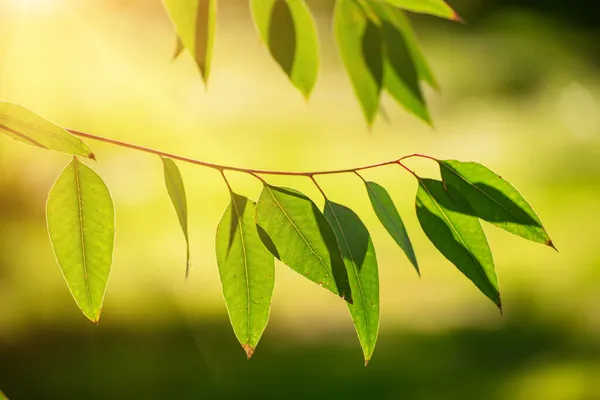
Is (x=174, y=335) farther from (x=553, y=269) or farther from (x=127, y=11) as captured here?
(x=127, y=11)

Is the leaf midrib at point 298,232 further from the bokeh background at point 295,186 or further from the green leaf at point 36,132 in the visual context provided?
the bokeh background at point 295,186

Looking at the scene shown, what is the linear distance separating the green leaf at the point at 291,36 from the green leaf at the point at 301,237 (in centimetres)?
13

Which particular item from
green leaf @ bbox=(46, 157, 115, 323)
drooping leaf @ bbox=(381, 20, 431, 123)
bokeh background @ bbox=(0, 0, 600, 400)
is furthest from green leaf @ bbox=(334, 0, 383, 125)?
bokeh background @ bbox=(0, 0, 600, 400)

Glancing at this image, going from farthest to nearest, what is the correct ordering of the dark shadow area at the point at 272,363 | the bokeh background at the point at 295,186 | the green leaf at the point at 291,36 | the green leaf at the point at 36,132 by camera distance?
1. the bokeh background at the point at 295,186
2. the dark shadow area at the point at 272,363
3. the green leaf at the point at 291,36
4. the green leaf at the point at 36,132

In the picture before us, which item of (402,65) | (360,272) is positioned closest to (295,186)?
(402,65)

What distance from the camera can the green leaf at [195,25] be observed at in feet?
1.76

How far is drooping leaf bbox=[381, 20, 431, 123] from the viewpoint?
701 mm

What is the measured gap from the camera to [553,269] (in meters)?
3.49

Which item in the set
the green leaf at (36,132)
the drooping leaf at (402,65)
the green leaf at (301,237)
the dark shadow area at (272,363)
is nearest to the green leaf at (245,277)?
the green leaf at (301,237)

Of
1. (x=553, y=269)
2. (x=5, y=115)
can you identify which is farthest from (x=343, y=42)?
(x=553, y=269)

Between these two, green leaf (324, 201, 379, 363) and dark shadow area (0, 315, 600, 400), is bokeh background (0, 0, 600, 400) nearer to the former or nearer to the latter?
dark shadow area (0, 315, 600, 400)

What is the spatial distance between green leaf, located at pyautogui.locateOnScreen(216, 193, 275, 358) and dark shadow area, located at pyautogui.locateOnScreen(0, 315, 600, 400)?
197 cm

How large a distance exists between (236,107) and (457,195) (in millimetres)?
4589

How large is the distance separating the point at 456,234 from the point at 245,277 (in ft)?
0.54
